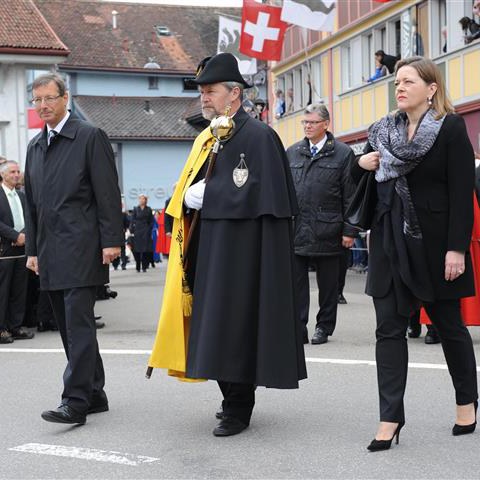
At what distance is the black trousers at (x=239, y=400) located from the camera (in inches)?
233

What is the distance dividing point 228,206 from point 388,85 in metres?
22.7

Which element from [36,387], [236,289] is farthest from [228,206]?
[36,387]

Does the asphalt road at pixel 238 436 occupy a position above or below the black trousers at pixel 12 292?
below

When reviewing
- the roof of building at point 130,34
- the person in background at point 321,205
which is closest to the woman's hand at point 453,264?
the person in background at point 321,205

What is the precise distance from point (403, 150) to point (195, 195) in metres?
1.20

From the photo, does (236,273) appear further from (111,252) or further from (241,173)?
(111,252)

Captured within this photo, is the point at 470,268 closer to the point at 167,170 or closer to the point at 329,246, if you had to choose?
the point at 329,246

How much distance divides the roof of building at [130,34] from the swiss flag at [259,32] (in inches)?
1497

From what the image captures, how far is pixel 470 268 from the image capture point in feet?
18.3

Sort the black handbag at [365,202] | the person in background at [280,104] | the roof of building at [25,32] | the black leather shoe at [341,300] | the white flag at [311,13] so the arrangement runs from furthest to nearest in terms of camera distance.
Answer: the person in background at [280,104] < the roof of building at [25,32] < the white flag at [311,13] < the black leather shoe at [341,300] < the black handbag at [365,202]

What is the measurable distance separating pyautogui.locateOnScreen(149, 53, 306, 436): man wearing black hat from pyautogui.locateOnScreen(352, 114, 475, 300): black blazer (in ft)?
1.87

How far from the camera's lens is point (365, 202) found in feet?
18.3

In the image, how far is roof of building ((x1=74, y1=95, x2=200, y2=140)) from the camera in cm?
5953

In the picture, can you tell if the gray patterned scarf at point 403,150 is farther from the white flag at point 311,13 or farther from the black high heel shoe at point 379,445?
the white flag at point 311,13
